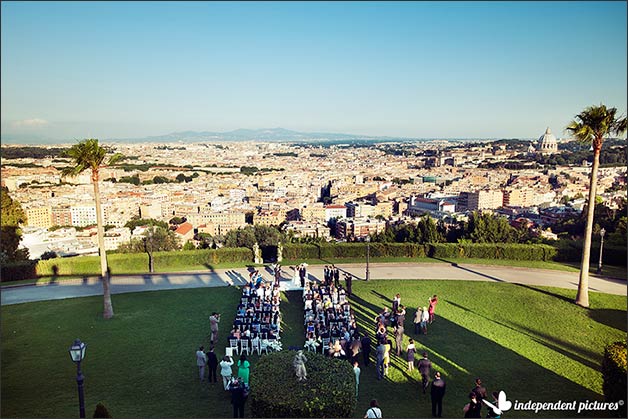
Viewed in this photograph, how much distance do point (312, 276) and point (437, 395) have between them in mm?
10632

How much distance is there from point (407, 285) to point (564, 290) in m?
5.82

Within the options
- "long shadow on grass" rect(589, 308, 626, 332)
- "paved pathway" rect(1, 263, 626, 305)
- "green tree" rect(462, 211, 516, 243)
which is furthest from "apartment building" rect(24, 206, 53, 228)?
"long shadow on grass" rect(589, 308, 626, 332)

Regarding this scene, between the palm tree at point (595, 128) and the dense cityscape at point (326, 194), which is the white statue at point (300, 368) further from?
the dense cityscape at point (326, 194)

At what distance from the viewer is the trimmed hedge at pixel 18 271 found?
1928cm

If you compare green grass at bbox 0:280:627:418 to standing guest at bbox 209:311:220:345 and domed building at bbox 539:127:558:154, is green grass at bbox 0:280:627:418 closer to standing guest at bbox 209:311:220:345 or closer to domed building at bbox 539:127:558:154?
standing guest at bbox 209:311:220:345

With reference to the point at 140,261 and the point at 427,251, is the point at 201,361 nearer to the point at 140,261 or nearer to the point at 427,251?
the point at 140,261

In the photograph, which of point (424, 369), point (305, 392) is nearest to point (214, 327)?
point (305, 392)

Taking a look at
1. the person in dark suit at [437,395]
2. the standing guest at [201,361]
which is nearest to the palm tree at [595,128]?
the person in dark suit at [437,395]

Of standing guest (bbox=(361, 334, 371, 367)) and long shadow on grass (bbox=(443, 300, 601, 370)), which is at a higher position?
standing guest (bbox=(361, 334, 371, 367))

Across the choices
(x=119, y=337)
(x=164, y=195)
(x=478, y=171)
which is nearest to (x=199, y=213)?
(x=164, y=195)

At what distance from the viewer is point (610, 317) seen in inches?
547

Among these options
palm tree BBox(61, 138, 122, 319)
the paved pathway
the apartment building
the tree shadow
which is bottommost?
the apartment building

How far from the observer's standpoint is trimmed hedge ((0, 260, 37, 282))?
19281mm

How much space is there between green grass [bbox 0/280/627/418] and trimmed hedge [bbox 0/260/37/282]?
479 cm
